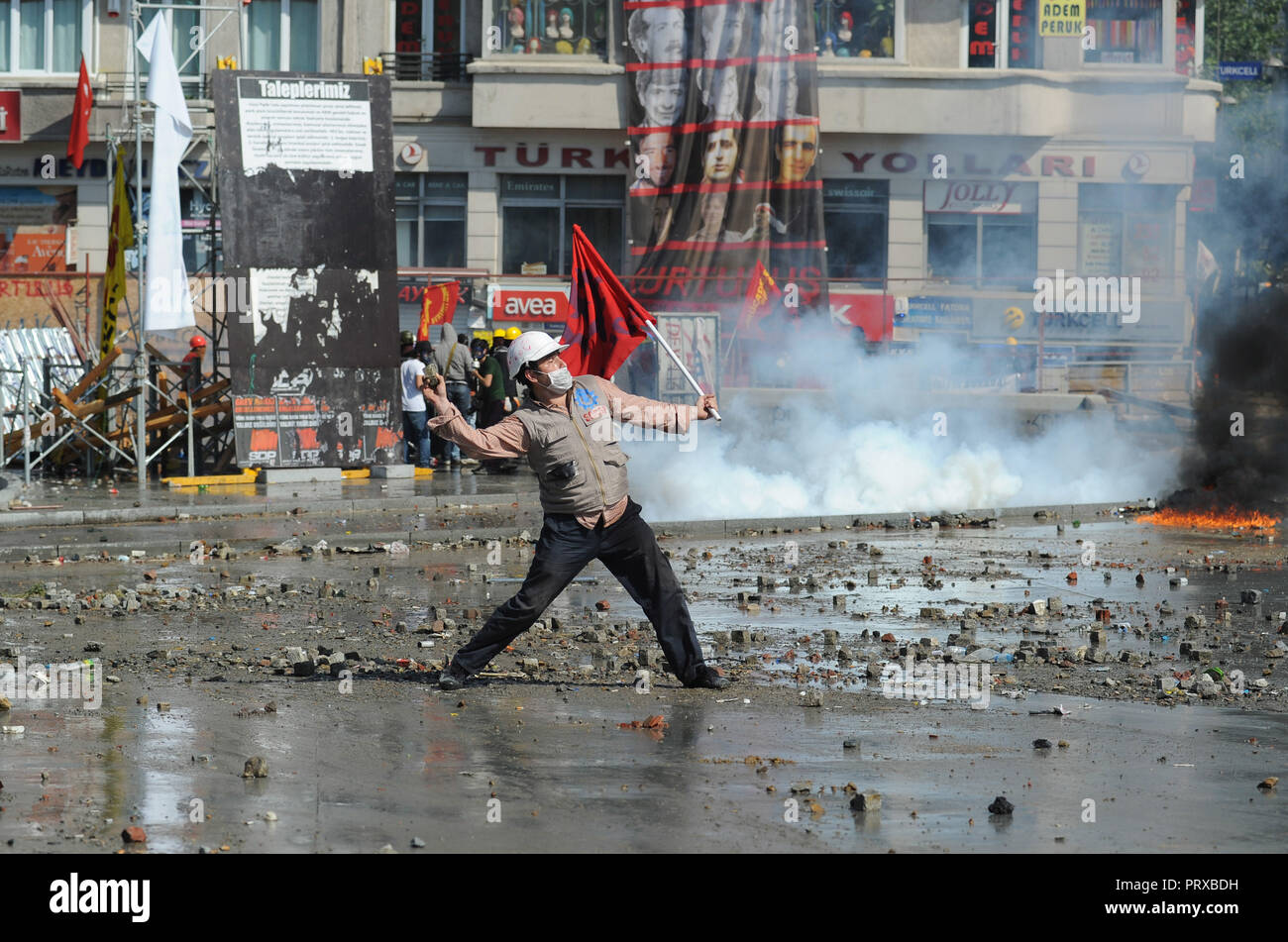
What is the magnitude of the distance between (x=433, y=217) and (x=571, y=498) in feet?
85.7

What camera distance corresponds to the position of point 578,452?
8.19 m

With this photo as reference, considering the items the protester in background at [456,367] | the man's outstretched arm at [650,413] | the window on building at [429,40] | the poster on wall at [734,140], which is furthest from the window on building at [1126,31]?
the man's outstretched arm at [650,413]

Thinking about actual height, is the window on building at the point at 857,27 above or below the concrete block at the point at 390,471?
above

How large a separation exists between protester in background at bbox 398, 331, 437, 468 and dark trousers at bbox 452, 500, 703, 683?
46.3ft

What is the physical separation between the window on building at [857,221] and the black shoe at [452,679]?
25.6m

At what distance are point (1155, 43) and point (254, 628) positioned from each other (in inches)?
1091

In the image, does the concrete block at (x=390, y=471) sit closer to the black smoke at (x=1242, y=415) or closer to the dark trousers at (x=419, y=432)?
the dark trousers at (x=419, y=432)

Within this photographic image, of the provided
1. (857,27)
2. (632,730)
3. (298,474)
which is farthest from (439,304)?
(632,730)

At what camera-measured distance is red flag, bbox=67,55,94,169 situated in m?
32.1

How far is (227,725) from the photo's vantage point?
7.38 metres

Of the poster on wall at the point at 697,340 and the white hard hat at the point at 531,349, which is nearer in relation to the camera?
the white hard hat at the point at 531,349

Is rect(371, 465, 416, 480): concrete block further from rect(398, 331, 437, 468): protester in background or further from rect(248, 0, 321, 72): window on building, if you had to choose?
rect(248, 0, 321, 72): window on building

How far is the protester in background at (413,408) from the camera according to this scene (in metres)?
22.5
